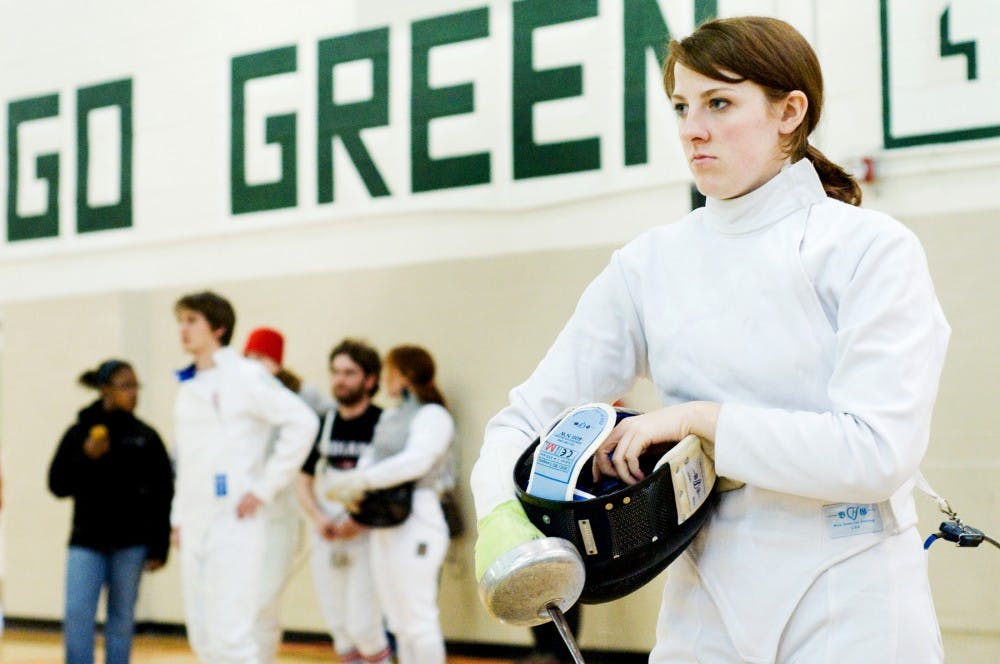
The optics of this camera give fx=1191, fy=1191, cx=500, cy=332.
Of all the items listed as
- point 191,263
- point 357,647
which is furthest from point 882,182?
point 191,263

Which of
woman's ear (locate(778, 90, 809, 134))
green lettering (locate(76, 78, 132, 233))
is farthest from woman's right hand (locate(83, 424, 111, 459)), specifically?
woman's ear (locate(778, 90, 809, 134))

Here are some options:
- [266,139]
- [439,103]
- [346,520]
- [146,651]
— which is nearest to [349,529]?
[346,520]

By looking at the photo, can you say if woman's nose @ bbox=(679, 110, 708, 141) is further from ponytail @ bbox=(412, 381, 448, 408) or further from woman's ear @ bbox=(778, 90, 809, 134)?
ponytail @ bbox=(412, 381, 448, 408)

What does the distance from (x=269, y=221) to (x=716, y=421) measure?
5780 millimetres

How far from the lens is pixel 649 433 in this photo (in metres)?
1.52

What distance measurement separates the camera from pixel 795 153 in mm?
1686

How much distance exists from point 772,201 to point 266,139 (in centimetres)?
575

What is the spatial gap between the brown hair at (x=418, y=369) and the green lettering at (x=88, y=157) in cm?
256

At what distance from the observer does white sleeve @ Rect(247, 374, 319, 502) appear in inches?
209

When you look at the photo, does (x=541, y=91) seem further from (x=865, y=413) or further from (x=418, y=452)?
(x=865, y=413)

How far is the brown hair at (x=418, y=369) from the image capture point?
5.89 metres

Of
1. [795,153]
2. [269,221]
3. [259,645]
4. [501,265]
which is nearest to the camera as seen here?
[795,153]

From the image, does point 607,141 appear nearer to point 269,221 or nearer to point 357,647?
point 269,221

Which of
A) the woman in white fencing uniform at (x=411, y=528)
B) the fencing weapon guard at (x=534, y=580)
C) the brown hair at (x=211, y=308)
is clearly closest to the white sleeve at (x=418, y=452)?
the woman in white fencing uniform at (x=411, y=528)
